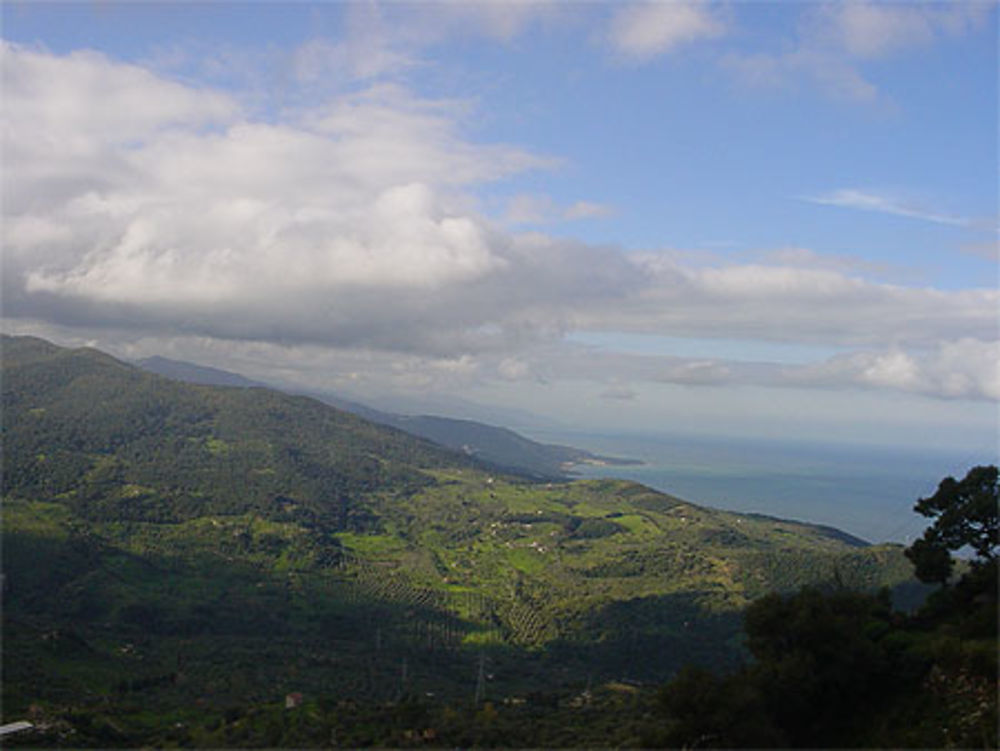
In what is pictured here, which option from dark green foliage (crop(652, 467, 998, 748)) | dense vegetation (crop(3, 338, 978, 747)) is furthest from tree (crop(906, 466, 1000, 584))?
dark green foliage (crop(652, 467, 998, 748))

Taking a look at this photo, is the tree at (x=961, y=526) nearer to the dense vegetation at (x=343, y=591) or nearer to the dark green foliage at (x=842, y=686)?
the dense vegetation at (x=343, y=591)

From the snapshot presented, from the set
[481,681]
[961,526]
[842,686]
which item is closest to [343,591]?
[481,681]

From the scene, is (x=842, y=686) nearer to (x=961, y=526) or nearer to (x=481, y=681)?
A: (x=961, y=526)

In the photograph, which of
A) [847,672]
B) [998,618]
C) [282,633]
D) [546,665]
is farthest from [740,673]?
[282,633]

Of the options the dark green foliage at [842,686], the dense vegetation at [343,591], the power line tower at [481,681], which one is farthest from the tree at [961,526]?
the power line tower at [481,681]

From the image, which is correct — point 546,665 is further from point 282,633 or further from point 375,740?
point 375,740

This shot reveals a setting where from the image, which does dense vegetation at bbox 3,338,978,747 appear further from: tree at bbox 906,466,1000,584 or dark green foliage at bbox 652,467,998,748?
tree at bbox 906,466,1000,584
